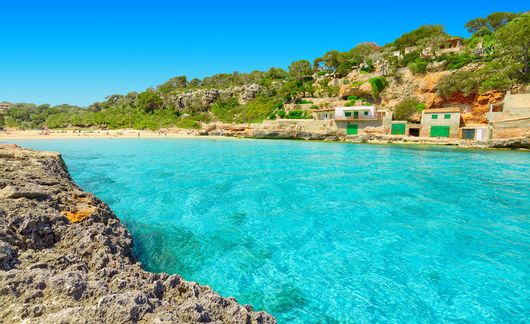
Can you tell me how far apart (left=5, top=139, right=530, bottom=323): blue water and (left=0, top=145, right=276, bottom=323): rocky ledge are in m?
1.60

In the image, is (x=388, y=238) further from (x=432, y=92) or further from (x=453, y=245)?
(x=432, y=92)

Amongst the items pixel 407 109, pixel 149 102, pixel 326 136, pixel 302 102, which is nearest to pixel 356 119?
pixel 326 136

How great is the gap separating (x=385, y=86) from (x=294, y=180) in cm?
4377

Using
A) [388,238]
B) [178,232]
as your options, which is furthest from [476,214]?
[178,232]

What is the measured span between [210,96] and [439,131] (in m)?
55.9

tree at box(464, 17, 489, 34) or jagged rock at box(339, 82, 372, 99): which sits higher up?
tree at box(464, 17, 489, 34)

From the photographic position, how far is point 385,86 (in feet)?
161

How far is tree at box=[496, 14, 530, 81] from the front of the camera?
33.5 metres

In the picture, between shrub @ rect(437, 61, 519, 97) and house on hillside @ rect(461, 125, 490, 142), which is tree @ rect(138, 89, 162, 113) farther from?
house on hillside @ rect(461, 125, 490, 142)

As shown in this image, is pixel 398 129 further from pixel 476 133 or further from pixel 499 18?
pixel 499 18

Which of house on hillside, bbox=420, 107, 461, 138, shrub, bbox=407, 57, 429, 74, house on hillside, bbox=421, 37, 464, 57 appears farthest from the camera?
house on hillside, bbox=421, 37, 464, 57

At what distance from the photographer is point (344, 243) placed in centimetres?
629

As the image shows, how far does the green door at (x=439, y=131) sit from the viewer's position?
3666 centimetres

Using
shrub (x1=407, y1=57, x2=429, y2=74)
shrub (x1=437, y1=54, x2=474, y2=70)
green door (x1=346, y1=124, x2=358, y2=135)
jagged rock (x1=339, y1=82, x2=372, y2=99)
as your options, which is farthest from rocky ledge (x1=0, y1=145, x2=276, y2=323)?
jagged rock (x1=339, y1=82, x2=372, y2=99)
